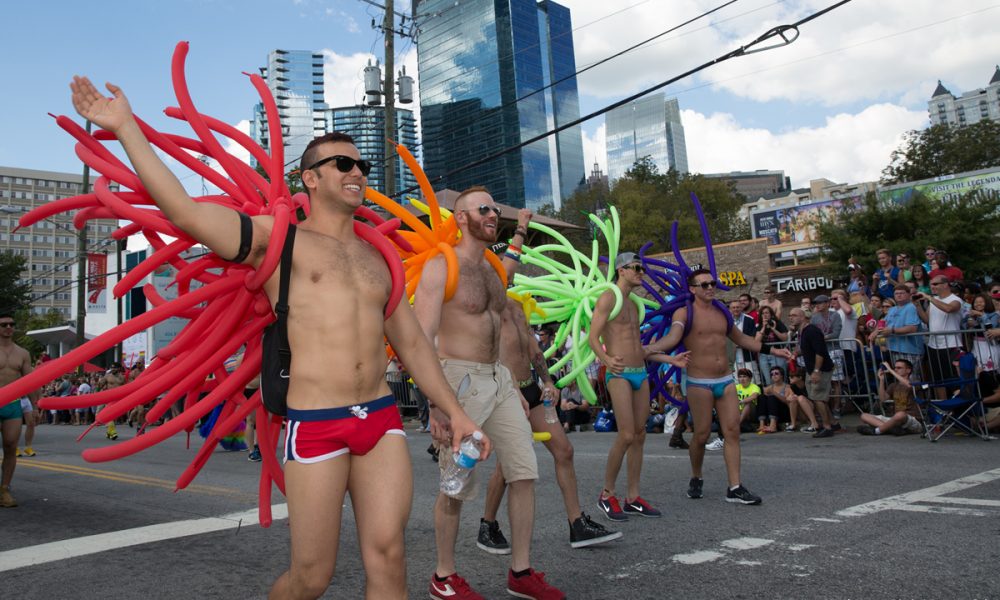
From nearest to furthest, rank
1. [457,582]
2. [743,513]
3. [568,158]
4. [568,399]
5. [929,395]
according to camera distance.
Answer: [457,582]
[743,513]
[929,395]
[568,399]
[568,158]

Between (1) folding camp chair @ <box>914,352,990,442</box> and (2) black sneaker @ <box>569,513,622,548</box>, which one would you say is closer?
(2) black sneaker @ <box>569,513,622,548</box>

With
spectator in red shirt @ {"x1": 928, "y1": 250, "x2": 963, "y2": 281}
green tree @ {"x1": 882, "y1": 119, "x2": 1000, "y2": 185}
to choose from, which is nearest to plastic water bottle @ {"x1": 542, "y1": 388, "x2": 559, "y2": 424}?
spectator in red shirt @ {"x1": 928, "y1": 250, "x2": 963, "y2": 281}

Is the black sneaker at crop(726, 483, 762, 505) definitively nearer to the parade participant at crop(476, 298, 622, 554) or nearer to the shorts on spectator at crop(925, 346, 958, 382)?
the parade participant at crop(476, 298, 622, 554)

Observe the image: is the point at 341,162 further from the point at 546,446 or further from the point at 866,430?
the point at 866,430

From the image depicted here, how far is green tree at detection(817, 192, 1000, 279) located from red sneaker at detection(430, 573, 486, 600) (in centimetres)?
2319

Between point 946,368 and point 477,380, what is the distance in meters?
8.65

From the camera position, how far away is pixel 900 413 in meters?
9.66

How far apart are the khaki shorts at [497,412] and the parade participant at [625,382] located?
1612mm

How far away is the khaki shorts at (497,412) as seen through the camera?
396cm

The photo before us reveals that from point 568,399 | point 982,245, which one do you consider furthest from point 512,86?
point 568,399

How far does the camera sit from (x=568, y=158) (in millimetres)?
129875

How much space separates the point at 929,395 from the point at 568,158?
123010mm

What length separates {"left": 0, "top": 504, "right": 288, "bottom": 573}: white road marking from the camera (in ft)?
16.2

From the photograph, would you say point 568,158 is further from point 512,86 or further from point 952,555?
point 952,555
